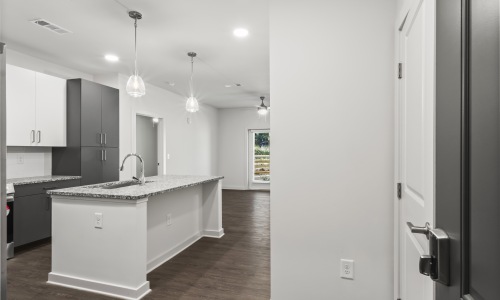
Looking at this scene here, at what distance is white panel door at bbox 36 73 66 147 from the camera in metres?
3.99

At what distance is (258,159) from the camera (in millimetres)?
9406

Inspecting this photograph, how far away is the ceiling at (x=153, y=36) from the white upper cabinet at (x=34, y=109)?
0.43 meters

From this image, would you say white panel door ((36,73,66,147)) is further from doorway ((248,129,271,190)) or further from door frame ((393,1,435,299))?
doorway ((248,129,271,190))

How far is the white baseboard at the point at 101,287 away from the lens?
7.79ft

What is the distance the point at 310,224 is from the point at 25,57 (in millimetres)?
4686

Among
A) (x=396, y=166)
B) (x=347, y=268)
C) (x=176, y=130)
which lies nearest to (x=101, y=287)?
(x=347, y=268)

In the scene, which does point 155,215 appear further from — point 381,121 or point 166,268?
point 381,121

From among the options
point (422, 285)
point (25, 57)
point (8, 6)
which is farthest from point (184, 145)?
point (422, 285)

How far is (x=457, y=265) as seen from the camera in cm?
63

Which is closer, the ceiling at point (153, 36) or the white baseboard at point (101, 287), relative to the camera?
the white baseboard at point (101, 287)

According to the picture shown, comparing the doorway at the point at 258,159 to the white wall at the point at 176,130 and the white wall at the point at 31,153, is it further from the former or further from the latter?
the white wall at the point at 31,153

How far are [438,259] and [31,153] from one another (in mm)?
5182

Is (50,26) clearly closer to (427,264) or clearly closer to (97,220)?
(97,220)

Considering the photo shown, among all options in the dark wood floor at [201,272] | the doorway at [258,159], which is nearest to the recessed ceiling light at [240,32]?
the dark wood floor at [201,272]
